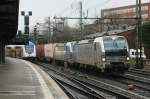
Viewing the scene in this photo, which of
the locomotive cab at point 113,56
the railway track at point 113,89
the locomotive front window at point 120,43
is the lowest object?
the railway track at point 113,89

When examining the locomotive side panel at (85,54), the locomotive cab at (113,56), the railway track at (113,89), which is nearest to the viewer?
the railway track at (113,89)

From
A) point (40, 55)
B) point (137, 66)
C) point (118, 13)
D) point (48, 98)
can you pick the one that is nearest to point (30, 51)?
point (40, 55)

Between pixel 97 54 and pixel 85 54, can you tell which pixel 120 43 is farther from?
pixel 85 54

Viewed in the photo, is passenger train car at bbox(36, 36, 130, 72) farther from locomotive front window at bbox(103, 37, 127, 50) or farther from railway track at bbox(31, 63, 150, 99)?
railway track at bbox(31, 63, 150, 99)

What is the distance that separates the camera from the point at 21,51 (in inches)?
3469

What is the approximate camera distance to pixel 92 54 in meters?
36.6

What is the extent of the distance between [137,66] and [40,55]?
41.8 metres

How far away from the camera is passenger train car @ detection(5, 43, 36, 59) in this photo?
81.2m

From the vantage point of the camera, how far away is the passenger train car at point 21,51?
81.2 m

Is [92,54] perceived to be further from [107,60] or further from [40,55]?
[40,55]

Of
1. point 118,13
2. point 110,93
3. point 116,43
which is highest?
point 118,13

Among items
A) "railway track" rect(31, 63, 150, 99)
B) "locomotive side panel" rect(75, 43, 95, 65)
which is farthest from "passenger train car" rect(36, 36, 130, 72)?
"railway track" rect(31, 63, 150, 99)

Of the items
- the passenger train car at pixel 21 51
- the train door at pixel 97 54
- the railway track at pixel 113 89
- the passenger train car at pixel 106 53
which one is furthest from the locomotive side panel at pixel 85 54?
the passenger train car at pixel 21 51

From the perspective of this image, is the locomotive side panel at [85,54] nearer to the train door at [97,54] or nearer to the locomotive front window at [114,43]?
the train door at [97,54]
